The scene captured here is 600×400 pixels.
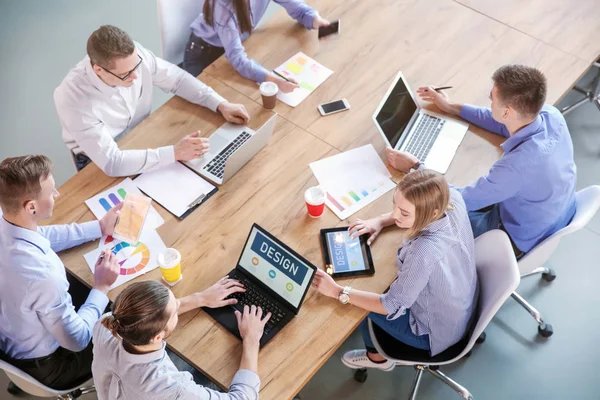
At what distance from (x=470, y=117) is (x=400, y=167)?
466 millimetres

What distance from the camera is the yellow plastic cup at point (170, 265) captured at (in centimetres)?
231

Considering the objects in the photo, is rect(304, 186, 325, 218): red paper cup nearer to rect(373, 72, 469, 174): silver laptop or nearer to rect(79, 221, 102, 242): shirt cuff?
rect(373, 72, 469, 174): silver laptop

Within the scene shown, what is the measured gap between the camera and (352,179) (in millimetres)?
2732

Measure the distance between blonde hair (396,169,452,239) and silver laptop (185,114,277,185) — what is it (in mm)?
707

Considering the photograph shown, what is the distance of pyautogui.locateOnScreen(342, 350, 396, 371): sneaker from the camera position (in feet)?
9.23

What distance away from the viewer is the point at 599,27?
10.9ft

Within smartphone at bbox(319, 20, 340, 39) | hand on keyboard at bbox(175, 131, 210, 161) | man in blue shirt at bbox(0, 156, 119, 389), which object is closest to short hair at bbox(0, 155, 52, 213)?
man in blue shirt at bbox(0, 156, 119, 389)

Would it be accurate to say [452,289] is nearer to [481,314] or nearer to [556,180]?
[481,314]

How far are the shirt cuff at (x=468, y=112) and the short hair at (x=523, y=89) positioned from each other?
1.02 ft

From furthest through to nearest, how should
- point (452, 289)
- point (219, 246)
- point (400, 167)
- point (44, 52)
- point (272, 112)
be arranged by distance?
point (44, 52) → point (272, 112) → point (400, 167) → point (219, 246) → point (452, 289)


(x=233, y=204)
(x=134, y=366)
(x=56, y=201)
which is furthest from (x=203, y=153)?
(x=134, y=366)

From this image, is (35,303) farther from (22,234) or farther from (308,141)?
(308,141)

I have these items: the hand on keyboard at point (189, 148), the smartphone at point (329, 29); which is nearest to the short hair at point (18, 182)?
the hand on keyboard at point (189, 148)

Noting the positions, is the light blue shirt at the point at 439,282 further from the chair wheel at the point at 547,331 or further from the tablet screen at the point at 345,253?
the chair wheel at the point at 547,331
